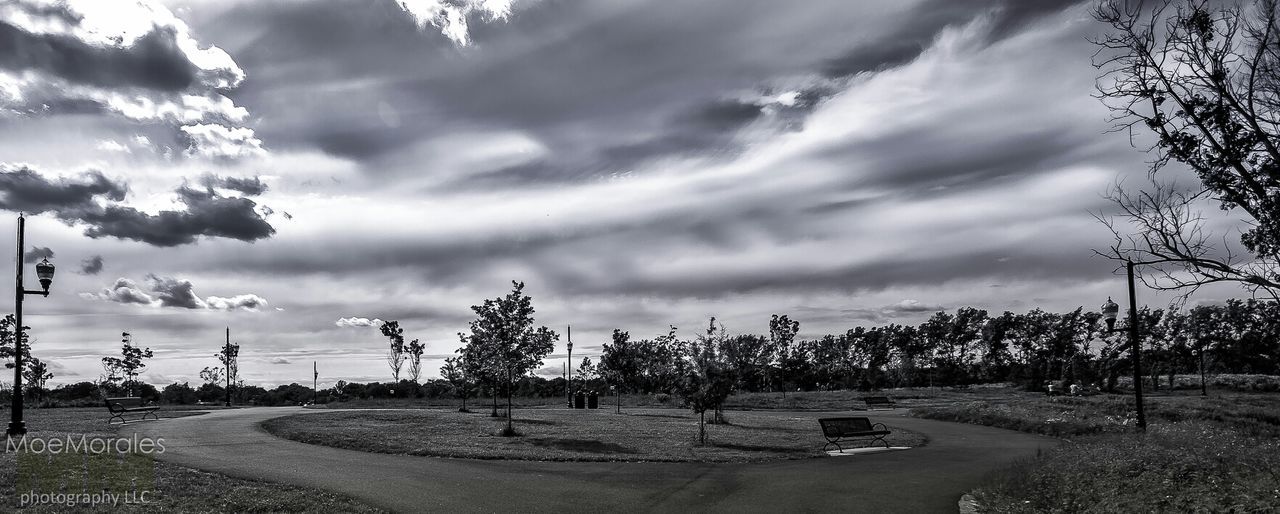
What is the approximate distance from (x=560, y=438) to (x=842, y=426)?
7.97 meters

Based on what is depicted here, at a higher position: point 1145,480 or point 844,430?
point 1145,480

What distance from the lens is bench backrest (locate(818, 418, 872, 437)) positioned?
20.0 metres

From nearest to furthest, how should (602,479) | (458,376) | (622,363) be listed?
(602,479)
(458,376)
(622,363)

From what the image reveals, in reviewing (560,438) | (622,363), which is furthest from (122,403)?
(622,363)

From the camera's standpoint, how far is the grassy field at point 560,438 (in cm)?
1744

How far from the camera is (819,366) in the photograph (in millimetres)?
98250

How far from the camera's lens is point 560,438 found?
21656 millimetres

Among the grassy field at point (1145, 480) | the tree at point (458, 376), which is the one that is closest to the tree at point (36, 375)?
the tree at point (458, 376)

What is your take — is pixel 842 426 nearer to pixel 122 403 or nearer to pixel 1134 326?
pixel 1134 326

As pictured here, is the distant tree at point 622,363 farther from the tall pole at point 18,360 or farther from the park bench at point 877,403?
the tall pole at point 18,360

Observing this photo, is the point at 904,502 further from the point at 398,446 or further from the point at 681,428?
the point at 681,428

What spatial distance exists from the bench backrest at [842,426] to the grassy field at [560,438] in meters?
0.63

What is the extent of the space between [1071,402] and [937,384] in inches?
2439

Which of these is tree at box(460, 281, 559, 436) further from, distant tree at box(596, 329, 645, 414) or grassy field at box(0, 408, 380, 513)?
distant tree at box(596, 329, 645, 414)
